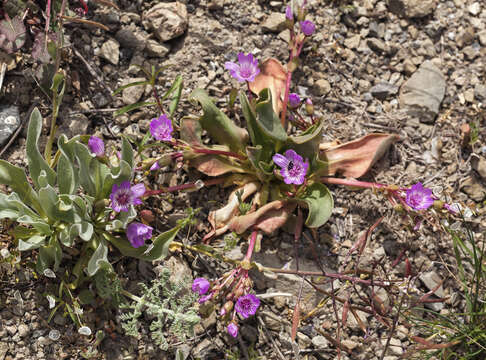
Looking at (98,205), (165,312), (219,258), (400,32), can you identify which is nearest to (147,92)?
(98,205)

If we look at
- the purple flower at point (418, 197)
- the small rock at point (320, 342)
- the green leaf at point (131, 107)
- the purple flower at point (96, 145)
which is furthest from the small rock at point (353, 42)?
the small rock at point (320, 342)

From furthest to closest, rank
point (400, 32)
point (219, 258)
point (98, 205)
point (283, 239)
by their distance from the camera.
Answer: point (400, 32)
point (283, 239)
point (219, 258)
point (98, 205)

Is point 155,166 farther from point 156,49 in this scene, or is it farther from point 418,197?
point 418,197

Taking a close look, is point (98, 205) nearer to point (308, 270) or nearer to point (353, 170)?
point (308, 270)

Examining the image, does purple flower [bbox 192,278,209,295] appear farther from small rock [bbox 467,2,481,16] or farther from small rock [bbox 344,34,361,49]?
small rock [bbox 467,2,481,16]

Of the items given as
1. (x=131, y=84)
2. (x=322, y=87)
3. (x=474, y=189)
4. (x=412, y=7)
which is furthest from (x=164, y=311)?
(x=412, y=7)

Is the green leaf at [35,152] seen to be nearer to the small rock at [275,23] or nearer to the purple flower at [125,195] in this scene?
the purple flower at [125,195]

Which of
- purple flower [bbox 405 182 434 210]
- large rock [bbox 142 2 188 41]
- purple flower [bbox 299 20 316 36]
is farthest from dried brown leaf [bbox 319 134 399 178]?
large rock [bbox 142 2 188 41]
